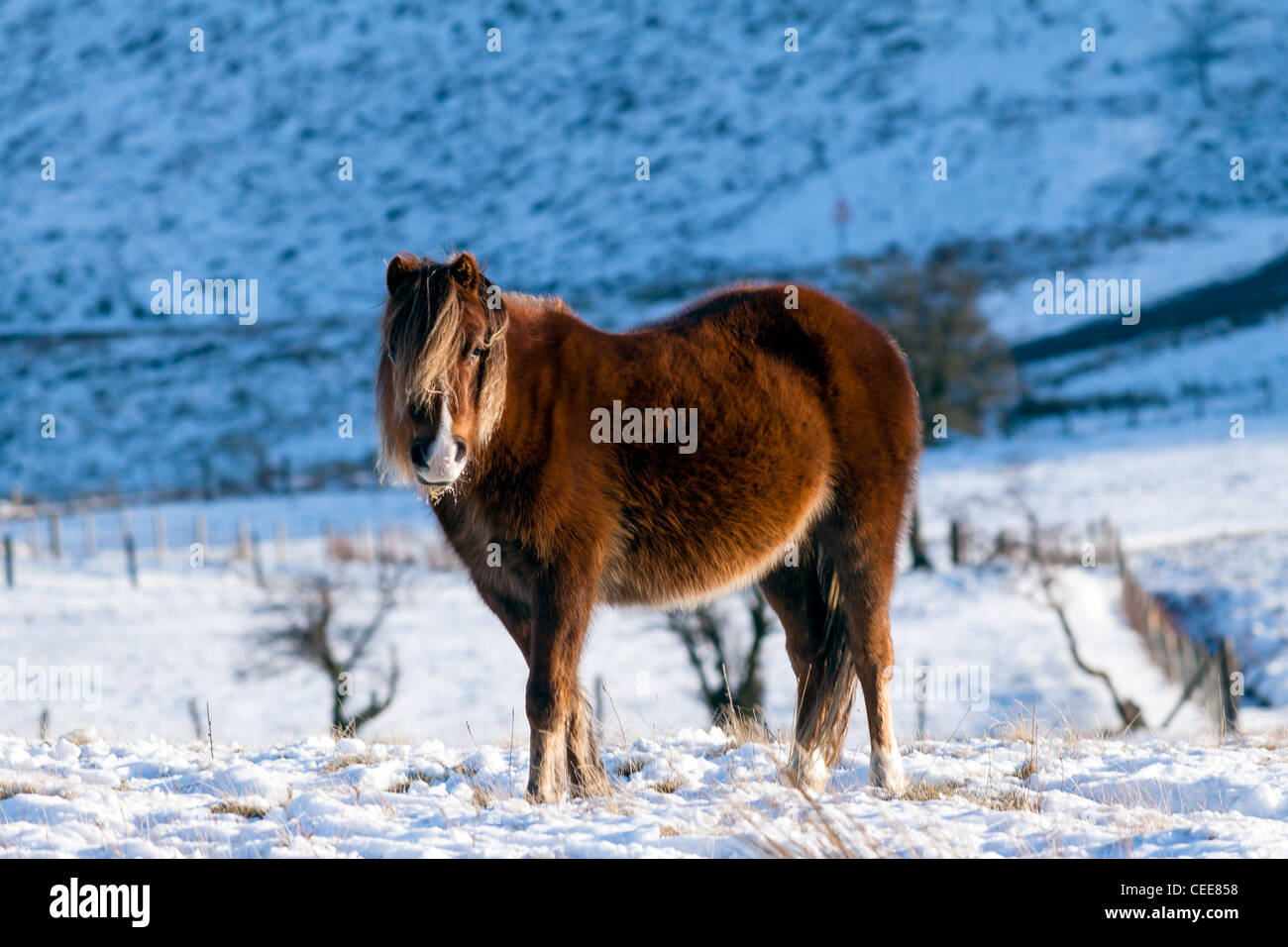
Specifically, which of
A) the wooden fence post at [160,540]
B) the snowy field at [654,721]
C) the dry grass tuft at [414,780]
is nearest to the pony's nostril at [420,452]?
the snowy field at [654,721]

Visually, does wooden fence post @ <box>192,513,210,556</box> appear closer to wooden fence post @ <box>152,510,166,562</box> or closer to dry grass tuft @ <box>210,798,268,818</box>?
wooden fence post @ <box>152,510,166,562</box>

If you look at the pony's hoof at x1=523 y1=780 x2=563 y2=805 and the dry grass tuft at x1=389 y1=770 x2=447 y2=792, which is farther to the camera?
the dry grass tuft at x1=389 y1=770 x2=447 y2=792

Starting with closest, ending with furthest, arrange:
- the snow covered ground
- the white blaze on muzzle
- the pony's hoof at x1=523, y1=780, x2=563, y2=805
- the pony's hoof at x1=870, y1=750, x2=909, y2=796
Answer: the snow covered ground, the white blaze on muzzle, the pony's hoof at x1=523, y1=780, x2=563, y2=805, the pony's hoof at x1=870, y1=750, x2=909, y2=796

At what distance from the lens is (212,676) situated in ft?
80.5

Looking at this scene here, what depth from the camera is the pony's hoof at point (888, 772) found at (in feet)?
18.8

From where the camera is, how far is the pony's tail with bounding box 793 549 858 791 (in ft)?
20.5

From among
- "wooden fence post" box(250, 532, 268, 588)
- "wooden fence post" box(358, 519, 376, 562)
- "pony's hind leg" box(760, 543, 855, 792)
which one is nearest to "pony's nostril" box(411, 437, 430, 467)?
"pony's hind leg" box(760, 543, 855, 792)

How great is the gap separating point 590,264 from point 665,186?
1446 cm

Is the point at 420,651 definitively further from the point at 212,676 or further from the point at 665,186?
the point at 665,186

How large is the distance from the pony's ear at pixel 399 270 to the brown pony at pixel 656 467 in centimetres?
1

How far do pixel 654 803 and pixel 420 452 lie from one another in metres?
1.85

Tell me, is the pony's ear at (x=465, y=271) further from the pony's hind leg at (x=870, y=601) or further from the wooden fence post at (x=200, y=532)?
the wooden fence post at (x=200, y=532)

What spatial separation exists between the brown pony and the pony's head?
0.01 meters

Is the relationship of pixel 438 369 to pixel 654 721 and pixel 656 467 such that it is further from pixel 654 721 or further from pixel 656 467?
pixel 654 721
